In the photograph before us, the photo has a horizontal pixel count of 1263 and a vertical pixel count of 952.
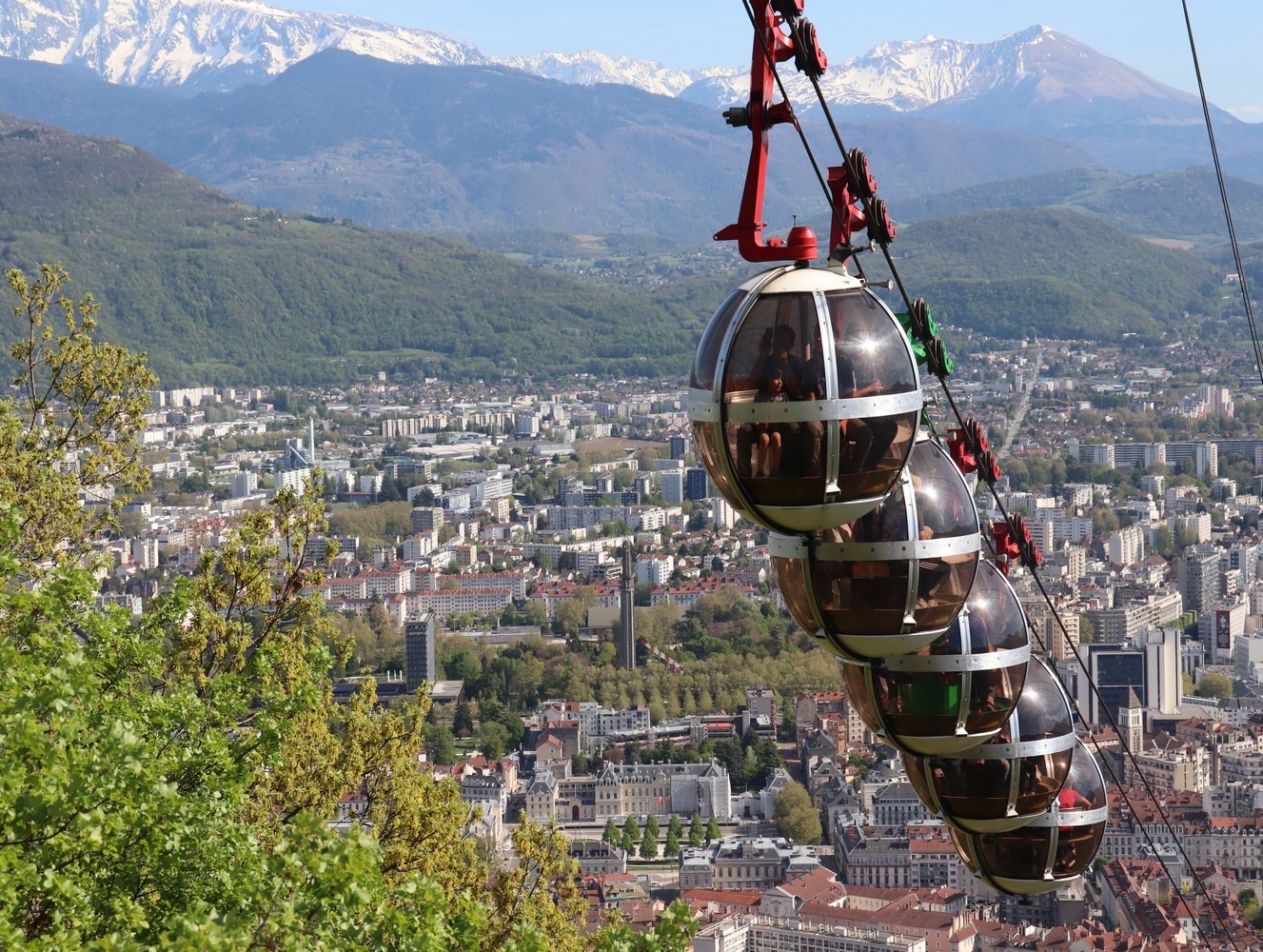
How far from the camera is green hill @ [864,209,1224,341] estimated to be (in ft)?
381

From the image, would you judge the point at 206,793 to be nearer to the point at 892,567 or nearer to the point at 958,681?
the point at 958,681

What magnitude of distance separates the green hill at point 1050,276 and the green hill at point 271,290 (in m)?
14.8

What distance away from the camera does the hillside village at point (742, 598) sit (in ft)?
88.0

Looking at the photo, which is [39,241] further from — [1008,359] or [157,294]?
[1008,359]

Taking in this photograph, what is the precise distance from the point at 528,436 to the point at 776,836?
60036mm

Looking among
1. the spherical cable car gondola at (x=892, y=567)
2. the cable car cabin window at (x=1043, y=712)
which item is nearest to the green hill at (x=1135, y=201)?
the cable car cabin window at (x=1043, y=712)

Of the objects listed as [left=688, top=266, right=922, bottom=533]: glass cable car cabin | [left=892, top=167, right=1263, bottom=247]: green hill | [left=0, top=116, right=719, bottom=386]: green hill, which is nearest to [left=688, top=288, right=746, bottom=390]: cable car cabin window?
[left=688, top=266, right=922, bottom=533]: glass cable car cabin

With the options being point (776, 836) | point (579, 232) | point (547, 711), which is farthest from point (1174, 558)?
point (579, 232)

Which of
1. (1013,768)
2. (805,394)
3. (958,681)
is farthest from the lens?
(1013,768)

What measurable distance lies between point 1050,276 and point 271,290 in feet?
145

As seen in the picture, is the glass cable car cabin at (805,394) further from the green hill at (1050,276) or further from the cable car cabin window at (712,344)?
the green hill at (1050,276)

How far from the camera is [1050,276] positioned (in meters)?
124

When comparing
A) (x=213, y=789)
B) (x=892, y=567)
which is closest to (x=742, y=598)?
(x=213, y=789)

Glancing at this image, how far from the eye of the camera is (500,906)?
863cm
